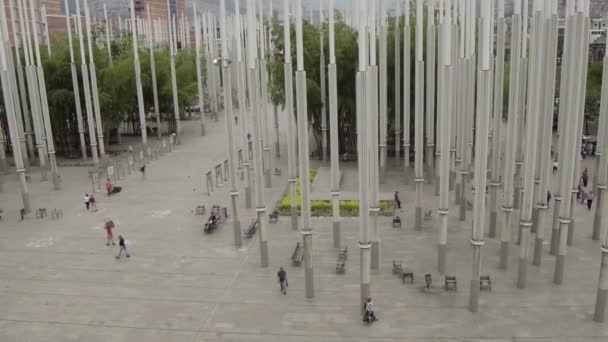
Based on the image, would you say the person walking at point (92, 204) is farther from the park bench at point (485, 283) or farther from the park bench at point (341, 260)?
the park bench at point (485, 283)

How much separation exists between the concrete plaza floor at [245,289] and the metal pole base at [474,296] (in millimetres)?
263

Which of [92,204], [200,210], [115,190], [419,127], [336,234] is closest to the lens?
[336,234]

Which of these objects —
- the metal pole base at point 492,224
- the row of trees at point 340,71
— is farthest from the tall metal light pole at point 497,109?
the row of trees at point 340,71

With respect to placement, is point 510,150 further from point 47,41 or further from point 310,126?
point 47,41

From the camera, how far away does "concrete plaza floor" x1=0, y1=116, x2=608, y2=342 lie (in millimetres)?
16188

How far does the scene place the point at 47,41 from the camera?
4047 centimetres

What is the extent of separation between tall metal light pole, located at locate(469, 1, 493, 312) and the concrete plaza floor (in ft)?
4.33

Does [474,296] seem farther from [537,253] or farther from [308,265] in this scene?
[308,265]

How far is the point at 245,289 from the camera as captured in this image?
18.9 meters

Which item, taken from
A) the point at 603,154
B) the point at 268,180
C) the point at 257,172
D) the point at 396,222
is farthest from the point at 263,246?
the point at 603,154

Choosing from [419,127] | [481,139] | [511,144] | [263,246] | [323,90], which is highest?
[323,90]

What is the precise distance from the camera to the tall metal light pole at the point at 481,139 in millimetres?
15477

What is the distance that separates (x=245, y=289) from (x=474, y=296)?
24.9 ft

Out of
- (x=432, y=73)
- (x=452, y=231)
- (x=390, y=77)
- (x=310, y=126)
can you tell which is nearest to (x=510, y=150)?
(x=452, y=231)
